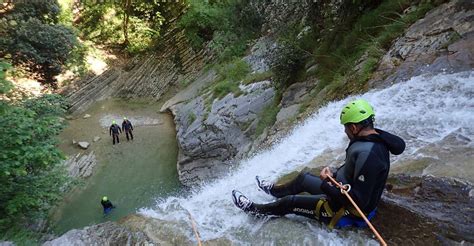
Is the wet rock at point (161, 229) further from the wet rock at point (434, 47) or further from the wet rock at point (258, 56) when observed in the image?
the wet rock at point (258, 56)

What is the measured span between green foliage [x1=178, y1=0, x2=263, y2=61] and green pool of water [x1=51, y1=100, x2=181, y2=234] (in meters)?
4.78

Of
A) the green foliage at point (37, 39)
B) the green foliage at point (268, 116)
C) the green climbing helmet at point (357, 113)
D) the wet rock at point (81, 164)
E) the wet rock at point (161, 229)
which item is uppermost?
the green foliage at point (37, 39)

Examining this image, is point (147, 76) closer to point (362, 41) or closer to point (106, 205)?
point (106, 205)

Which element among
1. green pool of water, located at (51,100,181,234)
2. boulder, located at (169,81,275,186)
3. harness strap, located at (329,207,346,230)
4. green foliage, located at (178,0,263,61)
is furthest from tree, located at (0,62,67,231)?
green foliage, located at (178,0,263,61)

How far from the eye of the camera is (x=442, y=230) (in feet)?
13.6

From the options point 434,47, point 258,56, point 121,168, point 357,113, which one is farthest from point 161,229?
point 258,56

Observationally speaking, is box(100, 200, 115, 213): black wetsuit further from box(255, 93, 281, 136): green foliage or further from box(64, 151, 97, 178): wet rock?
box(255, 93, 281, 136): green foliage

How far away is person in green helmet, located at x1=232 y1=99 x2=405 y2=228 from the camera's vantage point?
3.77 meters

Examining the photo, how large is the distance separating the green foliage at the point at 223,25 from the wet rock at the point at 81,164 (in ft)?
26.5

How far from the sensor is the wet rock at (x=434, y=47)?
6.84 m

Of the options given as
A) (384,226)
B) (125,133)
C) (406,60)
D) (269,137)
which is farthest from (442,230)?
(125,133)

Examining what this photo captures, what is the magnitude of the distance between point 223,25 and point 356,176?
54.8 ft

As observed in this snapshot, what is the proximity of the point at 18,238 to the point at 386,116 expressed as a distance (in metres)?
6.70

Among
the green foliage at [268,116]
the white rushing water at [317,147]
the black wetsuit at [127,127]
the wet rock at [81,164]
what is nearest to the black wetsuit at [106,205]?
the wet rock at [81,164]
